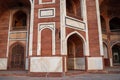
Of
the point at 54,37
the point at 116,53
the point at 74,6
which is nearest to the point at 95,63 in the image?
the point at 54,37

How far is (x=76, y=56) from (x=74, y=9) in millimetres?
4262

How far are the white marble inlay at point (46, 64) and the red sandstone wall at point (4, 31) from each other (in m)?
5.33

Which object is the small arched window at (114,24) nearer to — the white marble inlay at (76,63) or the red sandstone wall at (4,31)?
the white marble inlay at (76,63)

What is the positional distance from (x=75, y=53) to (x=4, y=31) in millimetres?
7322

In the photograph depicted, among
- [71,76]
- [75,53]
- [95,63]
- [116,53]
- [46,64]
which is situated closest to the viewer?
[71,76]

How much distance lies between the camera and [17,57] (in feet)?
47.0

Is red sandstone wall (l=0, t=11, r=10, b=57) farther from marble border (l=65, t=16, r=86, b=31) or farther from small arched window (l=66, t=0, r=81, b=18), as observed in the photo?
marble border (l=65, t=16, r=86, b=31)

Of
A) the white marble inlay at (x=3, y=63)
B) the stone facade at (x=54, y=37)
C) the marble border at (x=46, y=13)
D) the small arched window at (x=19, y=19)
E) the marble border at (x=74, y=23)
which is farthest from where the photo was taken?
the small arched window at (x=19, y=19)

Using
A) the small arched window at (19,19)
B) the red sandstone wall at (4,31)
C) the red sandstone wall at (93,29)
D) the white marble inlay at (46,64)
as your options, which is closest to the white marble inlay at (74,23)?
the red sandstone wall at (93,29)

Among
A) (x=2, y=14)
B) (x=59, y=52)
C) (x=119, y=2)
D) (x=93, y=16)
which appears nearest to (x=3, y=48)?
(x=2, y=14)

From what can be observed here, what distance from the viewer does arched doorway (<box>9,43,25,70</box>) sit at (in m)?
14.2

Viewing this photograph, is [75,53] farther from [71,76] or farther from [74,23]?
[71,76]

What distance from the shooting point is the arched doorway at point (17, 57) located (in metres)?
14.2

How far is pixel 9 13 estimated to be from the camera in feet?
50.1
